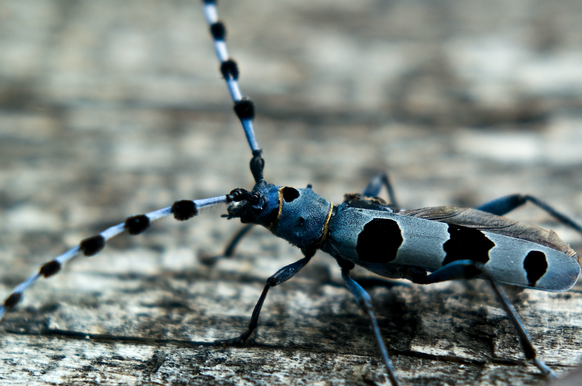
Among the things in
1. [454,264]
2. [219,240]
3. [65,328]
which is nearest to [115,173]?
[219,240]

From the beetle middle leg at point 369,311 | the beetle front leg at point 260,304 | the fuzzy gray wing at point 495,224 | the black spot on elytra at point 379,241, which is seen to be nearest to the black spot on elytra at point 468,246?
the fuzzy gray wing at point 495,224

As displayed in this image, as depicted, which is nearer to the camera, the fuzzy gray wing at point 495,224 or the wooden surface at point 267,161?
the wooden surface at point 267,161

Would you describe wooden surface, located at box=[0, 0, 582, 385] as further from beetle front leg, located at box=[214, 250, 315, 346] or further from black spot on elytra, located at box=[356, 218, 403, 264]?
black spot on elytra, located at box=[356, 218, 403, 264]

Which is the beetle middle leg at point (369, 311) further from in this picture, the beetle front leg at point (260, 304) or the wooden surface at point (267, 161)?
the beetle front leg at point (260, 304)

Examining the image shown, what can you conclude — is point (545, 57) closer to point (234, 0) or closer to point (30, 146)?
point (234, 0)

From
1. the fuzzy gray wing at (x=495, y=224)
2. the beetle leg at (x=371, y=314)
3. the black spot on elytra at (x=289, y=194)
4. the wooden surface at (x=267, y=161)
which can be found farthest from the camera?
the black spot on elytra at (x=289, y=194)

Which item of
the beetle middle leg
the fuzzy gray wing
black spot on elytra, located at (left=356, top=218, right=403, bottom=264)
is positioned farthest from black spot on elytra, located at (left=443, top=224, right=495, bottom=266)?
the beetle middle leg
